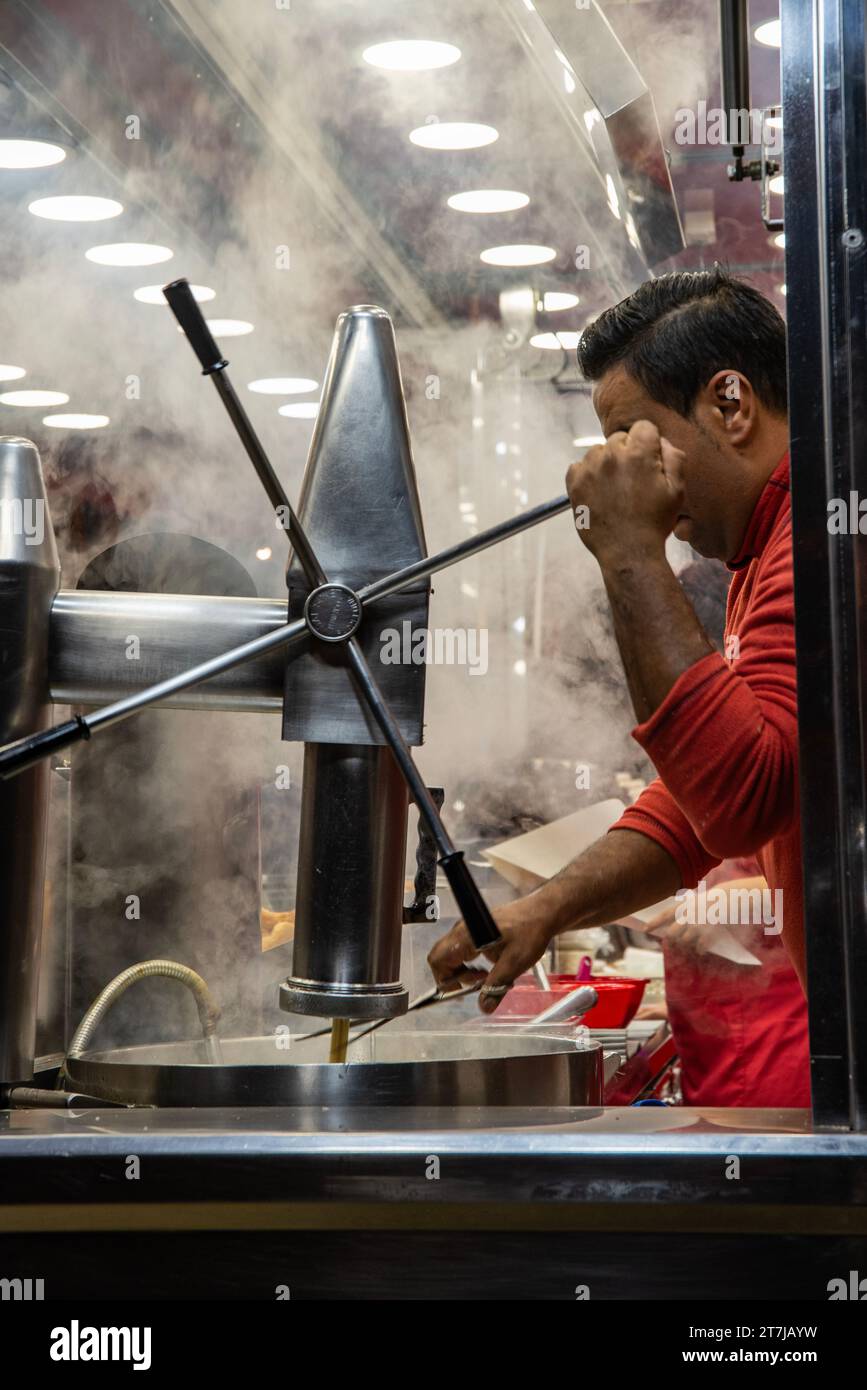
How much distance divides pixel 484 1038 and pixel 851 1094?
449 millimetres

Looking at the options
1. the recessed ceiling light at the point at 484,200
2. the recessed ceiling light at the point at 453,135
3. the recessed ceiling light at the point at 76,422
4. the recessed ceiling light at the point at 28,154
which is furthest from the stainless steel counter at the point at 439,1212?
the recessed ceiling light at the point at 484,200

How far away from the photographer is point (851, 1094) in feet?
2.36

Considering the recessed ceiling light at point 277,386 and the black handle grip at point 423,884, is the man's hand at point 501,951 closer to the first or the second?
the black handle grip at point 423,884

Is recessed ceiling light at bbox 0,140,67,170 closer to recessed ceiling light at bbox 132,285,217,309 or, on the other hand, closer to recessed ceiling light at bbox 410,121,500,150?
recessed ceiling light at bbox 132,285,217,309

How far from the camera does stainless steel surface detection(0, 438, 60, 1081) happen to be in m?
0.93

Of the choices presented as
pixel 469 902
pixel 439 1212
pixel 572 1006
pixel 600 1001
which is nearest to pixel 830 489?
pixel 469 902

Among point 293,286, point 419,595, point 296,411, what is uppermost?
point 293,286

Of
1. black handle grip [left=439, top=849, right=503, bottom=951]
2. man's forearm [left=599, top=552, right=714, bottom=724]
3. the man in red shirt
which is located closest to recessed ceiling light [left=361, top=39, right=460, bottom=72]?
the man in red shirt

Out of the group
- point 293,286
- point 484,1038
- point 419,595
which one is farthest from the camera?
point 293,286

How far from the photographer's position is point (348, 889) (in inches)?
36.4

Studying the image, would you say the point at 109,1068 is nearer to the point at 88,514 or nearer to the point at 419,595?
the point at 419,595

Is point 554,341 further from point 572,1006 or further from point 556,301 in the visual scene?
point 572,1006

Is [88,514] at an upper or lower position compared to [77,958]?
upper
